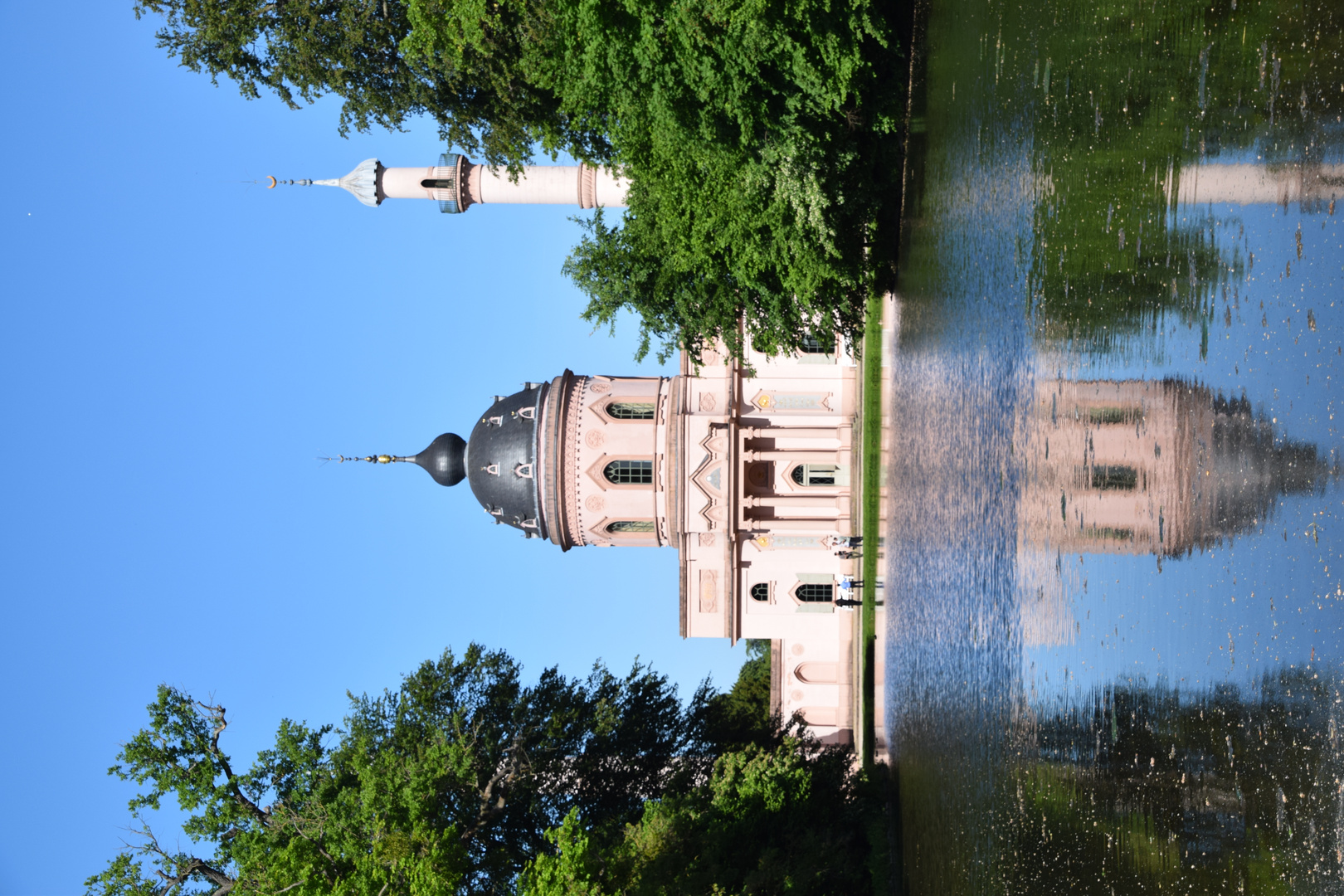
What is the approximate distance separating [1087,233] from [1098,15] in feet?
7.59

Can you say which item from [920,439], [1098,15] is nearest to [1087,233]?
[1098,15]

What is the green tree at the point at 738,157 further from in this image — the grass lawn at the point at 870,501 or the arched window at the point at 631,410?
the arched window at the point at 631,410

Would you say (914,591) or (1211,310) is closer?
(1211,310)

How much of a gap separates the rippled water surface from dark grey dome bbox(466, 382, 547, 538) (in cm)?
2155

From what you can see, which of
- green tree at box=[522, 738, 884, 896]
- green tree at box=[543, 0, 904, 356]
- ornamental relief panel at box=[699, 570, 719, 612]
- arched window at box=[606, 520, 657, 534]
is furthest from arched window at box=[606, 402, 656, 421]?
green tree at box=[522, 738, 884, 896]

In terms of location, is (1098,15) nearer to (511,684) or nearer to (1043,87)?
(1043,87)

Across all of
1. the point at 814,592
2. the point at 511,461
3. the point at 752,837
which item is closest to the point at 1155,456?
the point at 752,837

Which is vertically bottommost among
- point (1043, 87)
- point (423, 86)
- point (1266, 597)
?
point (1266, 597)

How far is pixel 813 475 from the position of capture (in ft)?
121

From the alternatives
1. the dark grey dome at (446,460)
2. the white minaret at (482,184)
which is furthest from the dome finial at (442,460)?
the white minaret at (482,184)

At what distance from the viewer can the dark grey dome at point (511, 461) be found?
Answer: 36562 millimetres

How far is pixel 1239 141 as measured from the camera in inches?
319

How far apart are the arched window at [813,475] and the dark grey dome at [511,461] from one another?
9.25 m

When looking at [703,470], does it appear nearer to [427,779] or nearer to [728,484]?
[728,484]
